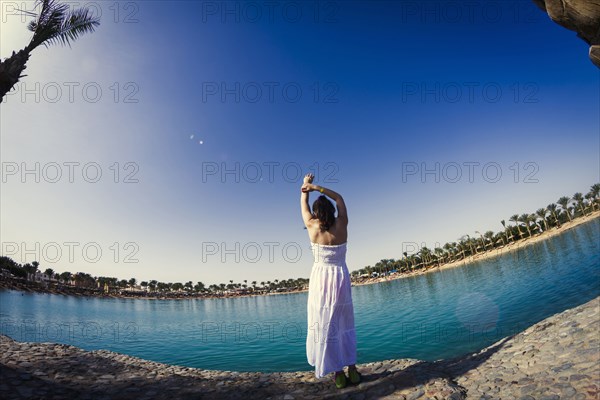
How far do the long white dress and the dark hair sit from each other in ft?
1.23

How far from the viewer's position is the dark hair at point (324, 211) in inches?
164

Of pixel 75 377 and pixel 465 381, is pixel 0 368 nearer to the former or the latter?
pixel 75 377

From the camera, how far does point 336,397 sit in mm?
4246

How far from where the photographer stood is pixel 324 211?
4195mm

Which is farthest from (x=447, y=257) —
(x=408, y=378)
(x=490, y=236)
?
(x=408, y=378)

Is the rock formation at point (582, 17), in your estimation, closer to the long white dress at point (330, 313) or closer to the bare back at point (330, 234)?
the bare back at point (330, 234)

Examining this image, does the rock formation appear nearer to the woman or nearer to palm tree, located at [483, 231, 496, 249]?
the woman

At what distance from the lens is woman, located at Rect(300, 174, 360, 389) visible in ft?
13.4

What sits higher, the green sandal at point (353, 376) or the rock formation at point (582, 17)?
the rock formation at point (582, 17)

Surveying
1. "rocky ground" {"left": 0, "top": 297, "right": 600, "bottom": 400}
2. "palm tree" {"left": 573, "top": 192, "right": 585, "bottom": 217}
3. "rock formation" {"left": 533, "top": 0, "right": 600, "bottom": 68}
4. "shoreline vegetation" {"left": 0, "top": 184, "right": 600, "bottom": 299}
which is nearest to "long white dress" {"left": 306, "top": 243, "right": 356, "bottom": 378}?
"rocky ground" {"left": 0, "top": 297, "right": 600, "bottom": 400}

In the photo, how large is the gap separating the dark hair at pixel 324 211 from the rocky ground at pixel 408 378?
9.52 ft

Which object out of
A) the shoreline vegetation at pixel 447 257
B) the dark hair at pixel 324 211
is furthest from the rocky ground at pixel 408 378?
the shoreline vegetation at pixel 447 257

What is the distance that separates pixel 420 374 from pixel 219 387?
13.0 feet

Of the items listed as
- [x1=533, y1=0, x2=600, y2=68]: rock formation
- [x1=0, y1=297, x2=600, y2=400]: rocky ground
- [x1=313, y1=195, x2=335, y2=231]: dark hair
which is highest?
[x1=533, y1=0, x2=600, y2=68]: rock formation
